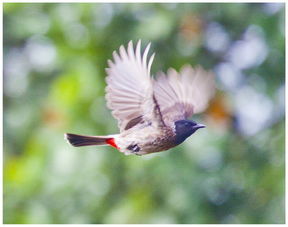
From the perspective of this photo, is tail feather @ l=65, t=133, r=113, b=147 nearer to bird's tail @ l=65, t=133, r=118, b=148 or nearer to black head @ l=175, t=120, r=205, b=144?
bird's tail @ l=65, t=133, r=118, b=148

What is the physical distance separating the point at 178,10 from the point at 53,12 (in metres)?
0.67

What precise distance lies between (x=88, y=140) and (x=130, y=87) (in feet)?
0.35

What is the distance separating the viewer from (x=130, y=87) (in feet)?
3.47

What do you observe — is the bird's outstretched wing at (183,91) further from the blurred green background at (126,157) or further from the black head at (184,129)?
the blurred green background at (126,157)

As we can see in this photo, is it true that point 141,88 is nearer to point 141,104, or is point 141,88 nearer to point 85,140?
point 141,104

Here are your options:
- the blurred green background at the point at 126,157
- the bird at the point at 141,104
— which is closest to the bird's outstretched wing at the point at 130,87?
the bird at the point at 141,104

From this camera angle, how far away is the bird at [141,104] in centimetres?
98

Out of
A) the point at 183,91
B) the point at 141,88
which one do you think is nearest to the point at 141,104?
the point at 141,88

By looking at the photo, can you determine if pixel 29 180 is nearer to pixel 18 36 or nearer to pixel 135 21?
pixel 18 36

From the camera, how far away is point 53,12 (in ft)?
13.1

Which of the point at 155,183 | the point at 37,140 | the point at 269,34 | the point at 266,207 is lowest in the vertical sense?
the point at 266,207

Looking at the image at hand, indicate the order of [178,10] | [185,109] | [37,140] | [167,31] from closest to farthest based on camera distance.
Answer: [185,109] < [167,31] < [178,10] < [37,140]

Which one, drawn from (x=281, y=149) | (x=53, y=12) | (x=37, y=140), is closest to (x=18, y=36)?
(x=53, y=12)

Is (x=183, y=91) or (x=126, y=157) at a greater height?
(x=183, y=91)
